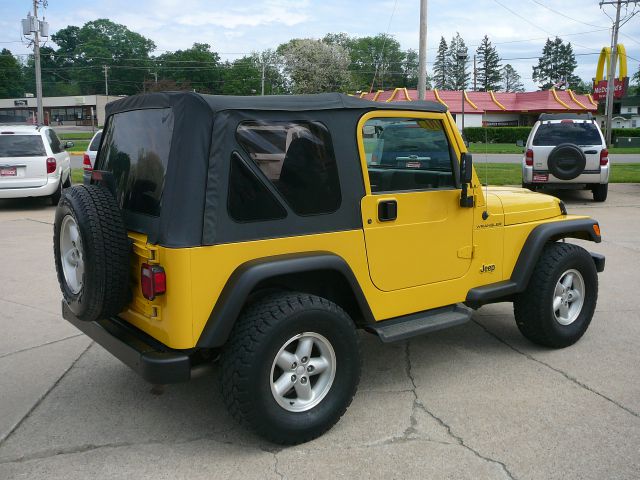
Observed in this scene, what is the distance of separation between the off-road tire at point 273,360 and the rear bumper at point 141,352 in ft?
0.79

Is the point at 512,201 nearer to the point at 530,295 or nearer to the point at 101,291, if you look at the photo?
the point at 530,295

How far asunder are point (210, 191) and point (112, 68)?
371ft

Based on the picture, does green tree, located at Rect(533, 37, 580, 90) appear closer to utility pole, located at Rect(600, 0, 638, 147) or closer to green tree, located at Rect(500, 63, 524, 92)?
green tree, located at Rect(500, 63, 524, 92)

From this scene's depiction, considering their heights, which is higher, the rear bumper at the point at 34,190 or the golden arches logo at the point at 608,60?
the golden arches logo at the point at 608,60

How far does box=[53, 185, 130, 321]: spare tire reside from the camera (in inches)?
122

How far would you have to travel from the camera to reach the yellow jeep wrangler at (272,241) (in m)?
3.04

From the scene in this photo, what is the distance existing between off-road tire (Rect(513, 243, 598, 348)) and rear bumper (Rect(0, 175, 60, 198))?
10.5 m

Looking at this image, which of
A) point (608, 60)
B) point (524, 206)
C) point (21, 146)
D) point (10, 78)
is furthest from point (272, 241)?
point (10, 78)

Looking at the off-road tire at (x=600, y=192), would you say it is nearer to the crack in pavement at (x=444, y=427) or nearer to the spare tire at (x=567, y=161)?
the spare tire at (x=567, y=161)

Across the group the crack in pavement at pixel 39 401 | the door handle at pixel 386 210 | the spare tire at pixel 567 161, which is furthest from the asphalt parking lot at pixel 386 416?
the spare tire at pixel 567 161

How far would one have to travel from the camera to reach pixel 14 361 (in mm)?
Answer: 4594

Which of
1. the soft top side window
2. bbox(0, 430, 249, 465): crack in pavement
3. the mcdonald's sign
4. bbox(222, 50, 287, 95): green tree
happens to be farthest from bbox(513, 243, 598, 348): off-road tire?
bbox(222, 50, 287, 95): green tree

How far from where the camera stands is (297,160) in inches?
134

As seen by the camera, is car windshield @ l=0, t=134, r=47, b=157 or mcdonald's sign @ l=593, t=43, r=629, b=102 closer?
car windshield @ l=0, t=134, r=47, b=157
